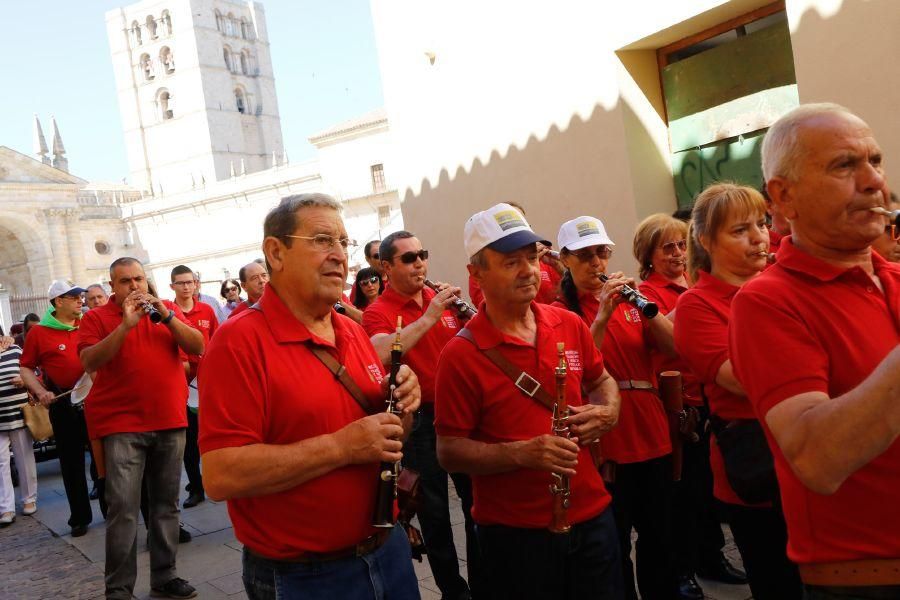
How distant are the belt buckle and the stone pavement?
240 centimetres

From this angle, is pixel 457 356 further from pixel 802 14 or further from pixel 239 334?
pixel 802 14

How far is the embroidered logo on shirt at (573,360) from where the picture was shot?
3.36m

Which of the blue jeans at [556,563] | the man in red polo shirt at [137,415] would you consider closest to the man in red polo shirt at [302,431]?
the blue jeans at [556,563]

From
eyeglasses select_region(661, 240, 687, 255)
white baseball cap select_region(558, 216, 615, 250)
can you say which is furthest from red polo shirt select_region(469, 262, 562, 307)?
eyeglasses select_region(661, 240, 687, 255)

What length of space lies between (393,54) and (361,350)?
8241 millimetres

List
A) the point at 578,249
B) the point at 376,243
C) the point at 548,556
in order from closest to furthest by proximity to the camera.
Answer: the point at 548,556 → the point at 578,249 → the point at 376,243

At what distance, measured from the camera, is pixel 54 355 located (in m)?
8.91

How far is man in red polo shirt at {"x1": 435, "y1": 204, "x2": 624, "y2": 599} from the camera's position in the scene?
123 inches

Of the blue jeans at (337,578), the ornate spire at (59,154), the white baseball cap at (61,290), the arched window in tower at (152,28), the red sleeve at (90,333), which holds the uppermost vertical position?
the arched window in tower at (152,28)

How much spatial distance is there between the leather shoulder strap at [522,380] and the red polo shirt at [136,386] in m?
3.32

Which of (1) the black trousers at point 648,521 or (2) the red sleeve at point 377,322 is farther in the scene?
(2) the red sleeve at point 377,322

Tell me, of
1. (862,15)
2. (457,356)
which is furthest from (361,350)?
(862,15)

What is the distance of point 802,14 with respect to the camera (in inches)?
253

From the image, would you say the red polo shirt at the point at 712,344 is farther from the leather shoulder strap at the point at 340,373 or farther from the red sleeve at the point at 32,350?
the red sleeve at the point at 32,350
